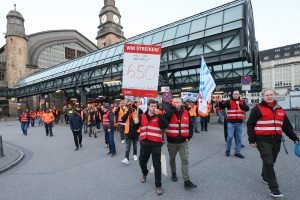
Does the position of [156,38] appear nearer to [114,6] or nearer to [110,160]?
[110,160]

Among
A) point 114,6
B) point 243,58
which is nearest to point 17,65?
point 114,6

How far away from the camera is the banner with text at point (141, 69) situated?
4.65 m

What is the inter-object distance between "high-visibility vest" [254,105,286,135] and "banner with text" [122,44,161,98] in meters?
2.19

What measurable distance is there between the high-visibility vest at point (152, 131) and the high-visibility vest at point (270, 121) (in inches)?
74.9

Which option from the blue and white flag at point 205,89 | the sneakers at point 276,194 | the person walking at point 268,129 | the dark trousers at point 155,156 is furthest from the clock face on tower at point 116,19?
the sneakers at point 276,194

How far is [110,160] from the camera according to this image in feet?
22.6

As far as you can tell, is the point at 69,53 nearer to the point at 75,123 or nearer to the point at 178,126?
the point at 75,123

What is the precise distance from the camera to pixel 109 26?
59281 millimetres

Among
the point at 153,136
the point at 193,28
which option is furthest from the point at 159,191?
the point at 193,28

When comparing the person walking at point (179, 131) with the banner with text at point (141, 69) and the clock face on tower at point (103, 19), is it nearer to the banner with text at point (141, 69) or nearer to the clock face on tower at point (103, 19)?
the banner with text at point (141, 69)

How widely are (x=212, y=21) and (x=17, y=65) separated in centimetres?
4562

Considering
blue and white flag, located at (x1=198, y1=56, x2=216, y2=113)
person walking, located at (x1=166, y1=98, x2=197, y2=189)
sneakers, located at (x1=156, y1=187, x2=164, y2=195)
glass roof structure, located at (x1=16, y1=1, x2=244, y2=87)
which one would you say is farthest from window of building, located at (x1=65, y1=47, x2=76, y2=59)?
sneakers, located at (x1=156, y1=187, x2=164, y2=195)

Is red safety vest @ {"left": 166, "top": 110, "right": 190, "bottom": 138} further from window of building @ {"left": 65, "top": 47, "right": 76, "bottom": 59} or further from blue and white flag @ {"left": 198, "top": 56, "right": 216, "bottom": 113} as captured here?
window of building @ {"left": 65, "top": 47, "right": 76, "bottom": 59}

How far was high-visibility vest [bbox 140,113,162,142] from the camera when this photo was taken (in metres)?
4.31
